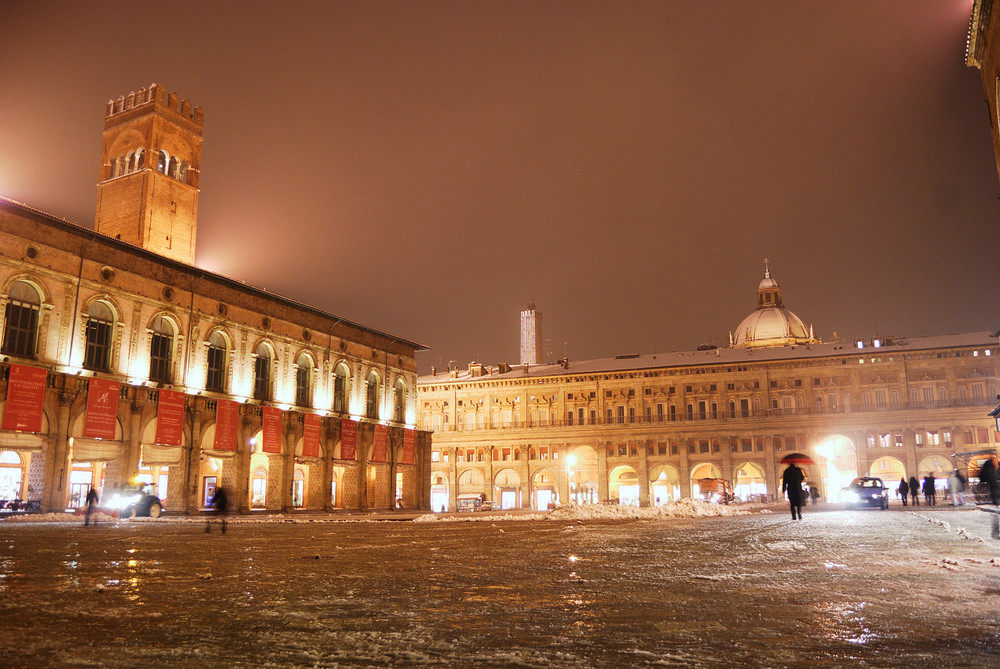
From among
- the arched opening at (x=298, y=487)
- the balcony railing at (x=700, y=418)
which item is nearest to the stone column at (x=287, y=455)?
the arched opening at (x=298, y=487)

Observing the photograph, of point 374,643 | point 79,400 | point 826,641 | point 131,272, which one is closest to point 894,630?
point 826,641

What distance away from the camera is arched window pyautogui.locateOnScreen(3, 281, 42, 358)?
91.5ft

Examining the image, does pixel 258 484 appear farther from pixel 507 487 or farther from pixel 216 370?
pixel 507 487

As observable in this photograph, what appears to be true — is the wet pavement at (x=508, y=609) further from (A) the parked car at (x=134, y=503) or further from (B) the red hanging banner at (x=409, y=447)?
(B) the red hanging banner at (x=409, y=447)

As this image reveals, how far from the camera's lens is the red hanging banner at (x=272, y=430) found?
37969mm

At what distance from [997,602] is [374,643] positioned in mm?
4307

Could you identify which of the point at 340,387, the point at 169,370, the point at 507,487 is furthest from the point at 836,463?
the point at 169,370

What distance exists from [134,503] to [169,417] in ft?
14.8

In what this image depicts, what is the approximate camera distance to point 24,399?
26.9 meters

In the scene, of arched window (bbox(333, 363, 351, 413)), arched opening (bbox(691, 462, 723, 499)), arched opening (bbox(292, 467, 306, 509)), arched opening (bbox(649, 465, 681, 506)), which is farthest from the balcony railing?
arched opening (bbox(292, 467, 306, 509))

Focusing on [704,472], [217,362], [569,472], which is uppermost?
[217,362]

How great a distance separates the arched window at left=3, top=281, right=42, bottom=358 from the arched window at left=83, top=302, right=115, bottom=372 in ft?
6.80

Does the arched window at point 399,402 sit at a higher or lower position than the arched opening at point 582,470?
higher

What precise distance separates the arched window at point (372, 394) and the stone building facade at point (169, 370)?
0.39ft
